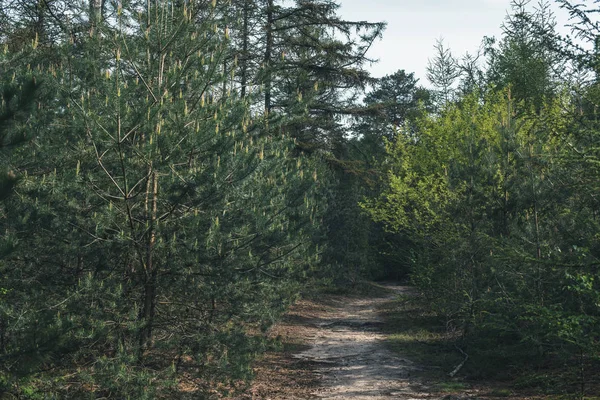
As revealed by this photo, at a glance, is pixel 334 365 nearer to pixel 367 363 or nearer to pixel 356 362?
pixel 356 362

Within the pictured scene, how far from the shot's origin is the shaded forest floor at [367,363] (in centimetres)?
1029

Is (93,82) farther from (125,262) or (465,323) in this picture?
(465,323)

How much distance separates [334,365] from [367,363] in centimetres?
77

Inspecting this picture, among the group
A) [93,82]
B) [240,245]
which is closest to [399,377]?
[240,245]

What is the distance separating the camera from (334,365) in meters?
13.1

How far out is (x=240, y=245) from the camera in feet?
26.0

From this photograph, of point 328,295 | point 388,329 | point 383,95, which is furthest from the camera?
point 383,95

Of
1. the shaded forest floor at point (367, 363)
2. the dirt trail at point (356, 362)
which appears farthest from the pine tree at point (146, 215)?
the dirt trail at point (356, 362)

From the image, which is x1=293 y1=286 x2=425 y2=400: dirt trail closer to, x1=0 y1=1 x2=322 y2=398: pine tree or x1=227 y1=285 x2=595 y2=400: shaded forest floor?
x1=227 y1=285 x2=595 y2=400: shaded forest floor

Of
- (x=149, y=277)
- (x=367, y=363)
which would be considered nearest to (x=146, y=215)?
(x=149, y=277)

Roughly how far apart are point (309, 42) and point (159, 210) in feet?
51.1

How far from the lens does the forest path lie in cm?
1050

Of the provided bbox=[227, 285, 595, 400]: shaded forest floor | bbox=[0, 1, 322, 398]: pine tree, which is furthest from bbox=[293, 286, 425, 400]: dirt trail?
bbox=[0, 1, 322, 398]: pine tree

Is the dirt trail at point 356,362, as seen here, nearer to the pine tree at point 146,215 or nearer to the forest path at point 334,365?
the forest path at point 334,365
